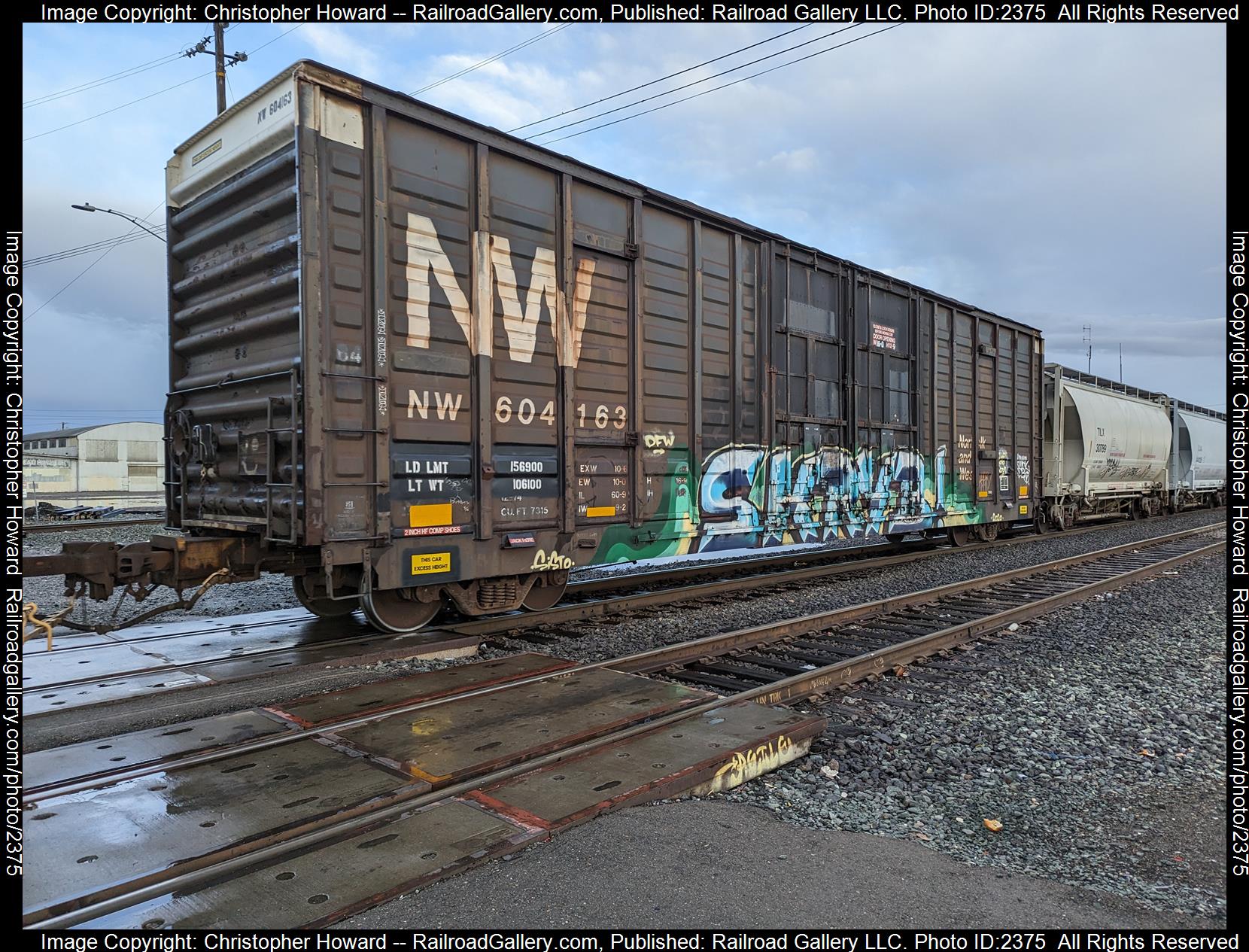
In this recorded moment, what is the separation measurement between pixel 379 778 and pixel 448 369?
375 cm

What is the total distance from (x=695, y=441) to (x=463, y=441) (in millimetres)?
3070

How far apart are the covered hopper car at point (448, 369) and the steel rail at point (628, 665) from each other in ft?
5.33

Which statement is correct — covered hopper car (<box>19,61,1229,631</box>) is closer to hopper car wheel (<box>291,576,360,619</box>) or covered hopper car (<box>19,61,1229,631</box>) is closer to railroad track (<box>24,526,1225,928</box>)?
hopper car wheel (<box>291,576,360,619</box>)

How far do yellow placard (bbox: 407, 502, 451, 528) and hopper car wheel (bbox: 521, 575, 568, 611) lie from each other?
1.55 metres

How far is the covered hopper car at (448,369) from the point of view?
19.2 feet

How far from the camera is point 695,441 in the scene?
8695 mm

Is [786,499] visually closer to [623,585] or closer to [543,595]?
[623,585]

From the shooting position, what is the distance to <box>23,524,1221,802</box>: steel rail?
3.67 meters

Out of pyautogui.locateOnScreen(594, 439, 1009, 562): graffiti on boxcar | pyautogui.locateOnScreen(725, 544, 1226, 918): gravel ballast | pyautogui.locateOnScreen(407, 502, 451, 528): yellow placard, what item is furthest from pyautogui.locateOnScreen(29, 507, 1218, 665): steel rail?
pyautogui.locateOnScreen(725, 544, 1226, 918): gravel ballast

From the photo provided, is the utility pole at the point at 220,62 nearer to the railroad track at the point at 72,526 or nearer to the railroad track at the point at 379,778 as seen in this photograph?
the railroad track at the point at 72,526

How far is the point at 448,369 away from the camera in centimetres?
650

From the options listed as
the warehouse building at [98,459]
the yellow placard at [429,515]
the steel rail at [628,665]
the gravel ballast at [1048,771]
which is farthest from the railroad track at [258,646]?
the warehouse building at [98,459]
